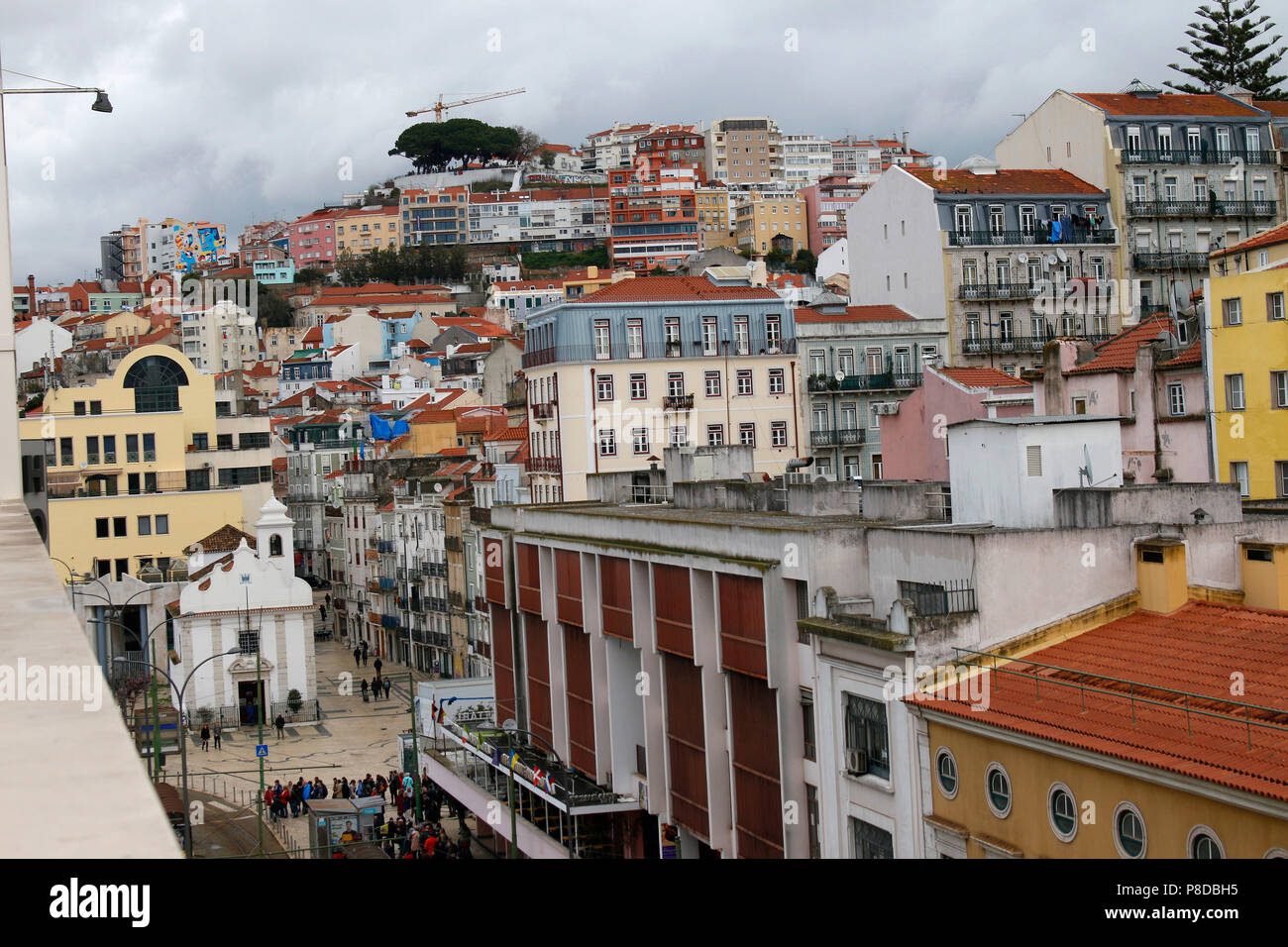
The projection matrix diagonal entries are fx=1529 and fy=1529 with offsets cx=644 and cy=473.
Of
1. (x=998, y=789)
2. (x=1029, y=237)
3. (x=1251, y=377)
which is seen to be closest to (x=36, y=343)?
(x=1029, y=237)

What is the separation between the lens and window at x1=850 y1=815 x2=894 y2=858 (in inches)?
911

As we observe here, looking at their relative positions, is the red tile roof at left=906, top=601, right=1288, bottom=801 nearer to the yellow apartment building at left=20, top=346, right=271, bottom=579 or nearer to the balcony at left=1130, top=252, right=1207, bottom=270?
the balcony at left=1130, top=252, right=1207, bottom=270

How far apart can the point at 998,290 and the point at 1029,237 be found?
2.69 m

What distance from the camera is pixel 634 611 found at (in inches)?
1289

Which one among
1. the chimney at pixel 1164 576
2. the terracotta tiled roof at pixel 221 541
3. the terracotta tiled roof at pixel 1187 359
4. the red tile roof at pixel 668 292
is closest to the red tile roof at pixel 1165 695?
the chimney at pixel 1164 576

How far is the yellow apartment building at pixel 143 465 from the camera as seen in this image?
79.9 meters

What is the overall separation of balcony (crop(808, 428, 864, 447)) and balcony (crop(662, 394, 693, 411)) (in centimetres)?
576

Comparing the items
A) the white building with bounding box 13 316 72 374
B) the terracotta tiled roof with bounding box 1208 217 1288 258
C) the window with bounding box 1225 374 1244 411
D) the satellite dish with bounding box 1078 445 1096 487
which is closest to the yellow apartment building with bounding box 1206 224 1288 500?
the window with bounding box 1225 374 1244 411

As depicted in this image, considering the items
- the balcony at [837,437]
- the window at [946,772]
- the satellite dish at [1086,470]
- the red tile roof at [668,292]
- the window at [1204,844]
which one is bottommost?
the window at [946,772]

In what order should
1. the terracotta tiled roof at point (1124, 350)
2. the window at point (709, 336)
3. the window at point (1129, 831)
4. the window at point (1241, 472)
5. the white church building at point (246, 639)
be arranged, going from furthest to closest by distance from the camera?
the white church building at point (246, 639) → the window at point (709, 336) → the terracotta tiled roof at point (1124, 350) → the window at point (1241, 472) → the window at point (1129, 831)

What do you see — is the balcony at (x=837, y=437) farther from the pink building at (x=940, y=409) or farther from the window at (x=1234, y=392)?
the window at (x=1234, y=392)

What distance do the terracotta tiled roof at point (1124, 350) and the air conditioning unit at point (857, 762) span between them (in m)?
24.5
